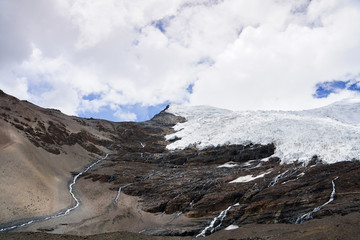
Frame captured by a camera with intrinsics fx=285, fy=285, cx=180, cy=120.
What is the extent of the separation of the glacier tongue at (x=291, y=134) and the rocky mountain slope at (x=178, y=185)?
0.49 meters

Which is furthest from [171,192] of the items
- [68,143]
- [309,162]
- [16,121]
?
[16,121]

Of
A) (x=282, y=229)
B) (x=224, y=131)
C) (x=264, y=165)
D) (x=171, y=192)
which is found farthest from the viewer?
(x=224, y=131)

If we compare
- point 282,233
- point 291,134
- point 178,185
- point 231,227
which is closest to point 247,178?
point 178,185

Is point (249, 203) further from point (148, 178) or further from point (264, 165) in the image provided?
point (148, 178)

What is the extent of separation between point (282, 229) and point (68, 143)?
51.8 meters

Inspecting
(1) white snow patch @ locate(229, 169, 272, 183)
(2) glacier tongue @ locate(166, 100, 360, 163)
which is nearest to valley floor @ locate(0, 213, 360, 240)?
(1) white snow patch @ locate(229, 169, 272, 183)

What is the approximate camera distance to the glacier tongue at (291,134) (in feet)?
151

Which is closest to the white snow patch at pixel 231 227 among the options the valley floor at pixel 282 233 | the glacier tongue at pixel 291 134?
the valley floor at pixel 282 233

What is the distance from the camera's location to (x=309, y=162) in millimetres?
44469

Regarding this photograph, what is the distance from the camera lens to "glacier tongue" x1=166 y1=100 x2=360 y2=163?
4612 centimetres

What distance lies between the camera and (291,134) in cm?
6050

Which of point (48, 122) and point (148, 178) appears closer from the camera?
point (148, 178)

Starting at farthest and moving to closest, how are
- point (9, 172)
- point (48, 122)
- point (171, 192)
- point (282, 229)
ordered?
1. point (48, 122)
2. point (171, 192)
3. point (9, 172)
4. point (282, 229)

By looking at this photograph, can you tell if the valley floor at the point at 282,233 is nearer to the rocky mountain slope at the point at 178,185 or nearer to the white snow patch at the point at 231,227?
the rocky mountain slope at the point at 178,185
